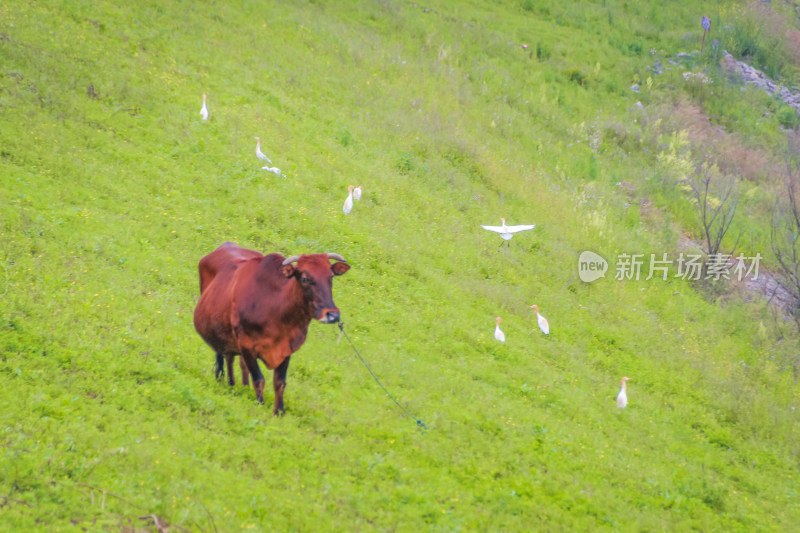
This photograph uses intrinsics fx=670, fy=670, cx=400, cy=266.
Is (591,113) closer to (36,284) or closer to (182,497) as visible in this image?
(36,284)

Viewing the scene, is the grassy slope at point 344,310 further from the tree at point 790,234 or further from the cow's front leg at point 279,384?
the tree at point 790,234

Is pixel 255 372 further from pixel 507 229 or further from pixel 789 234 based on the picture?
pixel 789 234

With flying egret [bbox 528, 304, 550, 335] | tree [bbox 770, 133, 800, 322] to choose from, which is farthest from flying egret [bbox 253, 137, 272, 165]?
tree [bbox 770, 133, 800, 322]

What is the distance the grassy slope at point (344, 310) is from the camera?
8688 millimetres

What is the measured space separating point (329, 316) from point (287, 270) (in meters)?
0.89

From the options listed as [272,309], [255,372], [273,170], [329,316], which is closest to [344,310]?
[255,372]

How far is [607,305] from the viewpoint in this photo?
18375 mm

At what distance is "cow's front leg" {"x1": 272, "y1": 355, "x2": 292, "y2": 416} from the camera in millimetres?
9609

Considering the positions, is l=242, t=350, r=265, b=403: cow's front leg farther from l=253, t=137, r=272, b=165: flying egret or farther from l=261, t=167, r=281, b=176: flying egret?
l=253, t=137, r=272, b=165: flying egret

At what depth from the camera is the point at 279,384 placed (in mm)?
9695

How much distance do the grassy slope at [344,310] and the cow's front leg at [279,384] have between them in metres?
0.18

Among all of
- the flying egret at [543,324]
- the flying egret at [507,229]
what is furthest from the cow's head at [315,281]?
the flying egret at [507,229]

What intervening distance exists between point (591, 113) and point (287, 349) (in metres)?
25.2

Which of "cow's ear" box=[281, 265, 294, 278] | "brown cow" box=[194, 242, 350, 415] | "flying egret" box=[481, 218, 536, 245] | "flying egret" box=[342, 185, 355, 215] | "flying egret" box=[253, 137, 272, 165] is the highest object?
"cow's ear" box=[281, 265, 294, 278]
